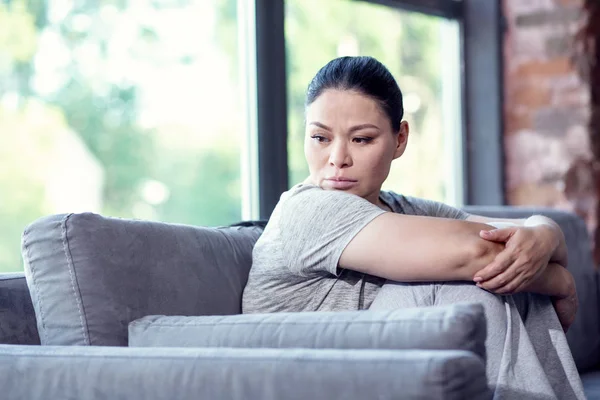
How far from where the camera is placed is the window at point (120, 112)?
90.7 inches

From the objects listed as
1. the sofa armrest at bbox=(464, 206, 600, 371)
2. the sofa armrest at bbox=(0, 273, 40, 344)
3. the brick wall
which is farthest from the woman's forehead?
the brick wall

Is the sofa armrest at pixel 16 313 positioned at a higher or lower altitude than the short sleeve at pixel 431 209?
lower

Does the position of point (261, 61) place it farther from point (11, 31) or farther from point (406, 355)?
point (406, 355)

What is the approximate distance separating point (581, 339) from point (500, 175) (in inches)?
52.4

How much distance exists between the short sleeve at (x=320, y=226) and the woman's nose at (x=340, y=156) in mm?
95

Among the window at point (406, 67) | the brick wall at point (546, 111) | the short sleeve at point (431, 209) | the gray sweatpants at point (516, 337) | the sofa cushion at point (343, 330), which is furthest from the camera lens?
the brick wall at point (546, 111)

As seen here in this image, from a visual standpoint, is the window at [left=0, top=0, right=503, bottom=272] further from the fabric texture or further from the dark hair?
the fabric texture

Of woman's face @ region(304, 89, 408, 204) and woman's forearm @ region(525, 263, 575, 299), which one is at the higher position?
woman's face @ region(304, 89, 408, 204)

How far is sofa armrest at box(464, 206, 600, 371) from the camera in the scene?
2.65 meters

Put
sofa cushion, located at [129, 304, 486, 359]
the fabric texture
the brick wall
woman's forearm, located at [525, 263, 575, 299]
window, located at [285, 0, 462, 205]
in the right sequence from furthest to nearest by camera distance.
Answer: the brick wall, window, located at [285, 0, 462, 205], woman's forearm, located at [525, 263, 575, 299], sofa cushion, located at [129, 304, 486, 359], the fabric texture

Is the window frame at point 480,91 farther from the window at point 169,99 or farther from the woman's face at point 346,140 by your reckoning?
the woman's face at point 346,140

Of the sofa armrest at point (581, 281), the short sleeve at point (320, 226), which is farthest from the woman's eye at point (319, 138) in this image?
the sofa armrest at point (581, 281)

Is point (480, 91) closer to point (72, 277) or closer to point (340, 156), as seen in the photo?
point (340, 156)

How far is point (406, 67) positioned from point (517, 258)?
6.85 feet
